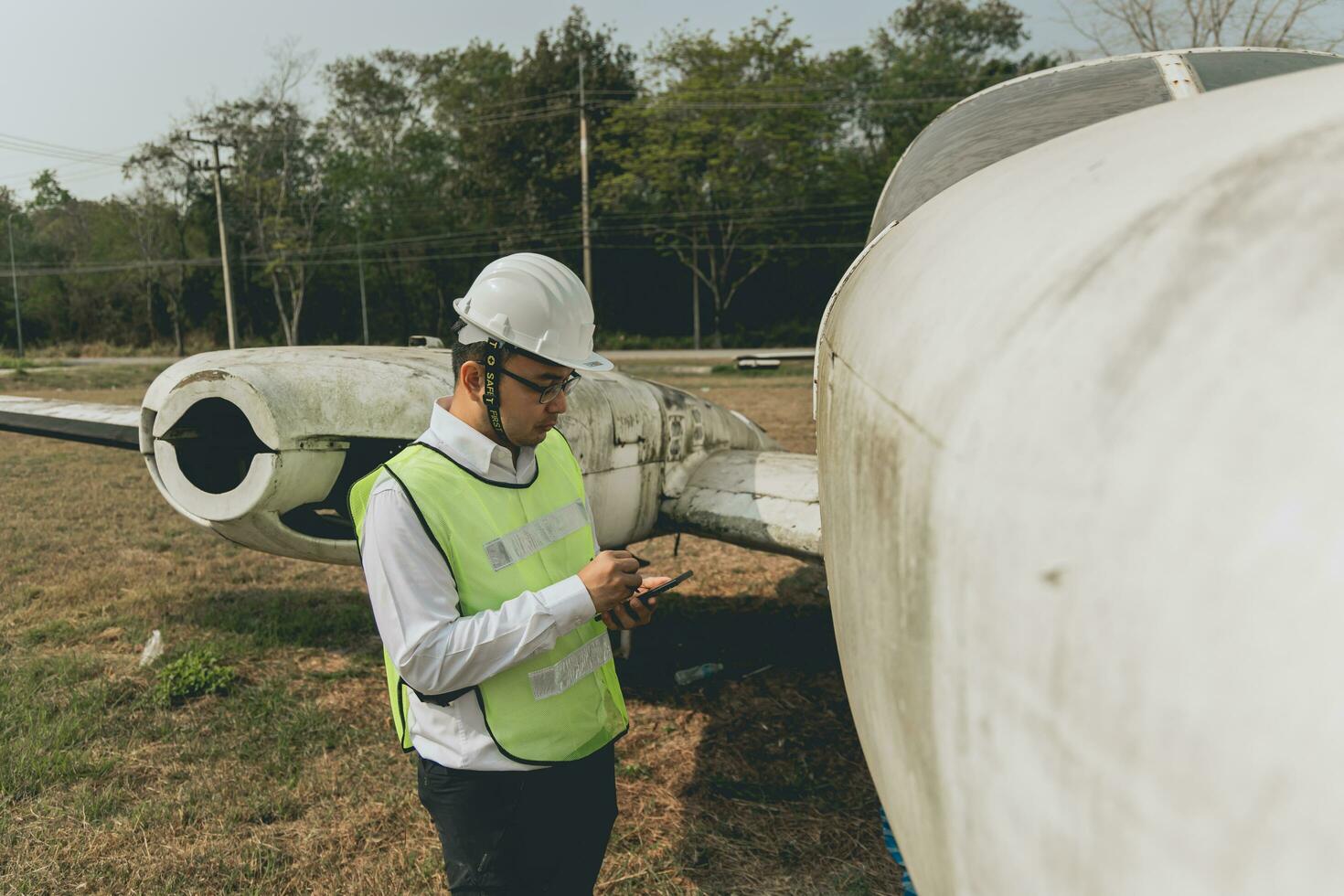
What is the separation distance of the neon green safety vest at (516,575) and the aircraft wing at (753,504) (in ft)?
6.54

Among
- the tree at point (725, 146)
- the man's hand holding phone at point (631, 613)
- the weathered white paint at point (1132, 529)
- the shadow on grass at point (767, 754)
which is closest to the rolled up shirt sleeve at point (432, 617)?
the man's hand holding phone at point (631, 613)

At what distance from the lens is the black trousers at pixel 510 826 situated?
6.84 ft

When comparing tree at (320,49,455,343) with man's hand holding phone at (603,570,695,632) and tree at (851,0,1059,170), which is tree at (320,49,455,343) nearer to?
tree at (851,0,1059,170)

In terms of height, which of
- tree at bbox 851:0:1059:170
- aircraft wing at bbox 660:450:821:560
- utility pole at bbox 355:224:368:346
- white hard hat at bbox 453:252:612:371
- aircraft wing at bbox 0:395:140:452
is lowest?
aircraft wing at bbox 660:450:821:560

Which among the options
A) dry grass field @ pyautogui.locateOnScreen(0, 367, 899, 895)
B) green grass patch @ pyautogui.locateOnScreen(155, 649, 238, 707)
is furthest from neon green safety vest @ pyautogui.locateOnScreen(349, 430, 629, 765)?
green grass patch @ pyautogui.locateOnScreen(155, 649, 238, 707)

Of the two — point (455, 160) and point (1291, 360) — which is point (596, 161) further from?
point (1291, 360)

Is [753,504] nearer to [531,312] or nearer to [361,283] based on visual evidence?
[531,312]

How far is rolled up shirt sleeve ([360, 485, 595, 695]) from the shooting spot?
1.96 m

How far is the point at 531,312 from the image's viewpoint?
226 centimetres

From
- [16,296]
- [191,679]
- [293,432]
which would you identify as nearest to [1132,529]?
[293,432]

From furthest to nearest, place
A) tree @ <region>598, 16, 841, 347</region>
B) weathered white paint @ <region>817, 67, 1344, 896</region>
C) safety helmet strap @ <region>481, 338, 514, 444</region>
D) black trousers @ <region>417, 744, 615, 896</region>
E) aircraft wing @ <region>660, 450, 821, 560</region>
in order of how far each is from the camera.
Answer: tree @ <region>598, 16, 841, 347</region> < aircraft wing @ <region>660, 450, 821, 560</region> < safety helmet strap @ <region>481, 338, 514, 444</region> < black trousers @ <region>417, 744, 615, 896</region> < weathered white paint @ <region>817, 67, 1344, 896</region>

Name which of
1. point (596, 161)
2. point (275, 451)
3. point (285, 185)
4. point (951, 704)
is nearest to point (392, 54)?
point (285, 185)

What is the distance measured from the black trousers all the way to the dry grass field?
1266 millimetres

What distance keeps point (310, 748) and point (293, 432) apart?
5.36ft
